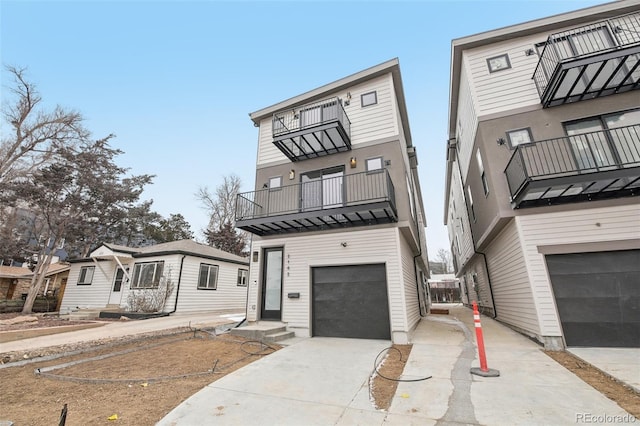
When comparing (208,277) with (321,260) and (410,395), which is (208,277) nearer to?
(321,260)

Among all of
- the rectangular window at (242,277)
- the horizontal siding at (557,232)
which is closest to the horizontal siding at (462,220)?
the horizontal siding at (557,232)

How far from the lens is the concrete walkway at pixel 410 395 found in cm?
290

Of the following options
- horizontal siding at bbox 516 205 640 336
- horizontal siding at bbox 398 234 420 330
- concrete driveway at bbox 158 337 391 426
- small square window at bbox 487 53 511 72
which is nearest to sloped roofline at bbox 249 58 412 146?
small square window at bbox 487 53 511 72

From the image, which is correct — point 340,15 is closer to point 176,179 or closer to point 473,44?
point 473,44

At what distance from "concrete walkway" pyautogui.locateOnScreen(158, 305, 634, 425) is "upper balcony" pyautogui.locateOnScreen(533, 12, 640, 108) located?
6.81 metres

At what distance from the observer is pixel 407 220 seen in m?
7.84

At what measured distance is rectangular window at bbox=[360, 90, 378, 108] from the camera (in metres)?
9.38

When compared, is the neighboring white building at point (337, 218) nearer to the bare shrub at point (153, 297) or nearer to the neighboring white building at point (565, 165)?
the neighboring white building at point (565, 165)

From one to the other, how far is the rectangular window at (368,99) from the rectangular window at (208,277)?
1274cm

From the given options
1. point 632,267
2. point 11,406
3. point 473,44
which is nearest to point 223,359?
point 11,406

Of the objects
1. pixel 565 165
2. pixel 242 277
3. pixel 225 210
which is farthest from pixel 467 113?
pixel 225 210

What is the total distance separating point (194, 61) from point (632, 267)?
1981cm

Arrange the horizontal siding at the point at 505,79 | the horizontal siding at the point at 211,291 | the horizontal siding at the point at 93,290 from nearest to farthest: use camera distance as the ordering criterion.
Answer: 1. the horizontal siding at the point at 505,79
2. the horizontal siding at the point at 211,291
3. the horizontal siding at the point at 93,290

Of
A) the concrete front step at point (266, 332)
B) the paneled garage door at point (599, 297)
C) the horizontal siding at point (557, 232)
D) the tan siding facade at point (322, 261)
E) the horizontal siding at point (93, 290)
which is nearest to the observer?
the paneled garage door at point (599, 297)
